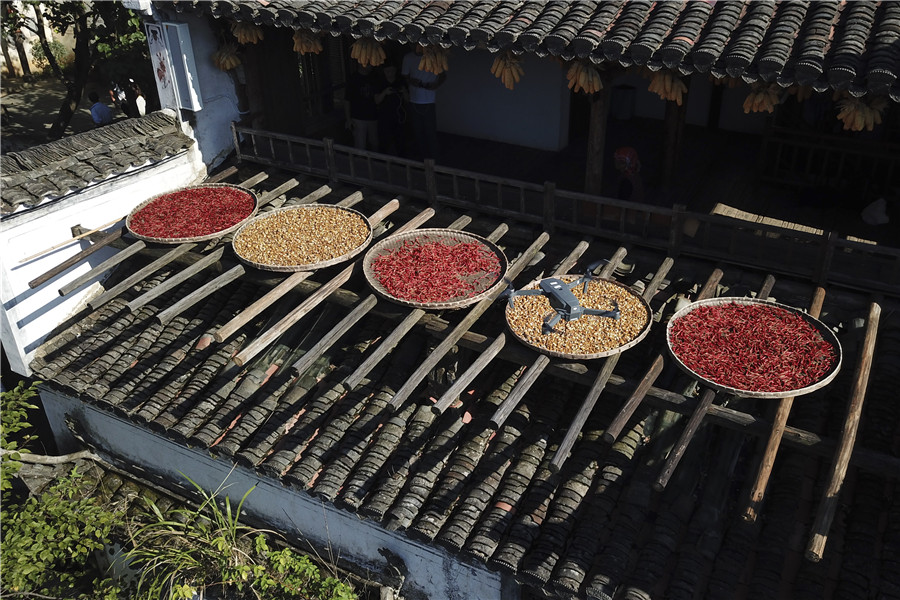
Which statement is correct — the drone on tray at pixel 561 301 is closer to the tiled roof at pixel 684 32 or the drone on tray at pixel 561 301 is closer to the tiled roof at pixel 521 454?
the tiled roof at pixel 521 454

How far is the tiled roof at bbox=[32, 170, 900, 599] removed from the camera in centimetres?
580

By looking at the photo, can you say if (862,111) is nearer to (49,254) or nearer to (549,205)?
(549,205)

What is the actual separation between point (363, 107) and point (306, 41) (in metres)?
2.27

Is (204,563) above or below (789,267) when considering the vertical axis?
below

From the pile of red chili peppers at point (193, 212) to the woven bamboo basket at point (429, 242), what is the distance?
6.97ft

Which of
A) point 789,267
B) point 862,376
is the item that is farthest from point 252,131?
point 862,376

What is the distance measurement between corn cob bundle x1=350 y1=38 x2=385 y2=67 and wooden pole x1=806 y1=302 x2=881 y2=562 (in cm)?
616

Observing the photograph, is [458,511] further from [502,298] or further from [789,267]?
[789,267]

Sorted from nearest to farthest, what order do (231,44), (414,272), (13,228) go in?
(414,272) → (13,228) → (231,44)

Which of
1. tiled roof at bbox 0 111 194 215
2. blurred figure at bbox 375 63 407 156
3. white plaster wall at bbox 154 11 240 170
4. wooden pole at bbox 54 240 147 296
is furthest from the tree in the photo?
wooden pole at bbox 54 240 147 296

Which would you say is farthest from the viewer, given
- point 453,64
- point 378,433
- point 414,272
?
point 453,64

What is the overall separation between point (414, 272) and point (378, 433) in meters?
1.76

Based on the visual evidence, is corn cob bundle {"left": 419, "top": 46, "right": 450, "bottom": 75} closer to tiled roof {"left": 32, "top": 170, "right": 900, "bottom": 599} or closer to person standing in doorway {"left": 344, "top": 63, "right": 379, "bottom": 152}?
tiled roof {"left": 32, "top": 170, "right": 900, "bottom": 599}

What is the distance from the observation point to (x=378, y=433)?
728 cm
